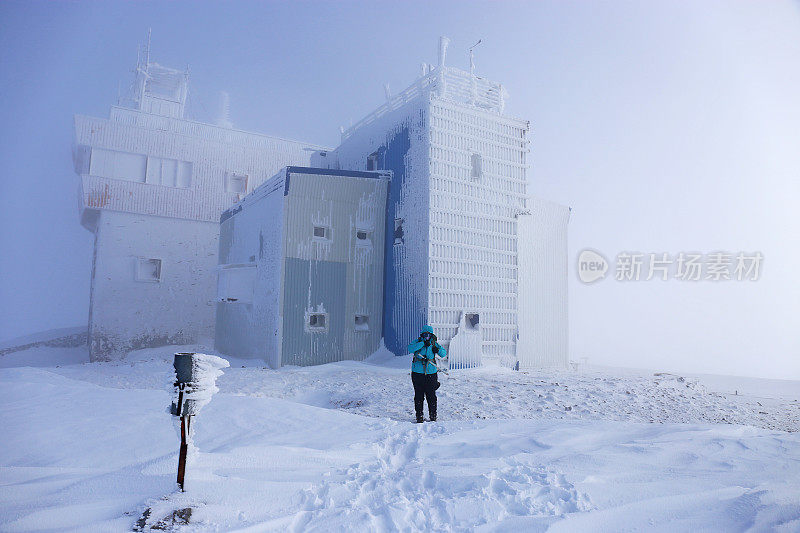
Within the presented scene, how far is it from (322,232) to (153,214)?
12513 mm

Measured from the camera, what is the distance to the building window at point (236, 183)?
26719mm

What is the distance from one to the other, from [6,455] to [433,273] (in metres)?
11.9

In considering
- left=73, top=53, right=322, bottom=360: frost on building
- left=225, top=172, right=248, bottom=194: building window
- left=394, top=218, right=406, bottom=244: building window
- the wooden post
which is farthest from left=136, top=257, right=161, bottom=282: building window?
the wooden post

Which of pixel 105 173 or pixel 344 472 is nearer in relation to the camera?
pixel 344 472

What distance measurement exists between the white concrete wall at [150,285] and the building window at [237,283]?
2.55 m

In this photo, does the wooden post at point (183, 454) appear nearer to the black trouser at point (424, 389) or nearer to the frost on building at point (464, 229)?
the black trouser at point (424, 389)

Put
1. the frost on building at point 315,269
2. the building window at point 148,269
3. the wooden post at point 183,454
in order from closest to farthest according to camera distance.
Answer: the wooden post at point 183,454 < the frost on building at point 315,269 < the building window at point 148,269

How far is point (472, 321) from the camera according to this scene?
16391mm

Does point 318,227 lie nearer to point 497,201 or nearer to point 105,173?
point 497,201

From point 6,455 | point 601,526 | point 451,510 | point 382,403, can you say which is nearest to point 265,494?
point 451,510

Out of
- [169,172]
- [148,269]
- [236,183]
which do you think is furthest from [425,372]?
[169,172]

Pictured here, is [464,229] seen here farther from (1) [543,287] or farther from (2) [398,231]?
(1) [543,287]

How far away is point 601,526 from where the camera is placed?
12.1 ft

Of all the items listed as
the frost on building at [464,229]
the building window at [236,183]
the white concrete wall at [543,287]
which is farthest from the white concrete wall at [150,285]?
the white concrete wall at [543,287]
